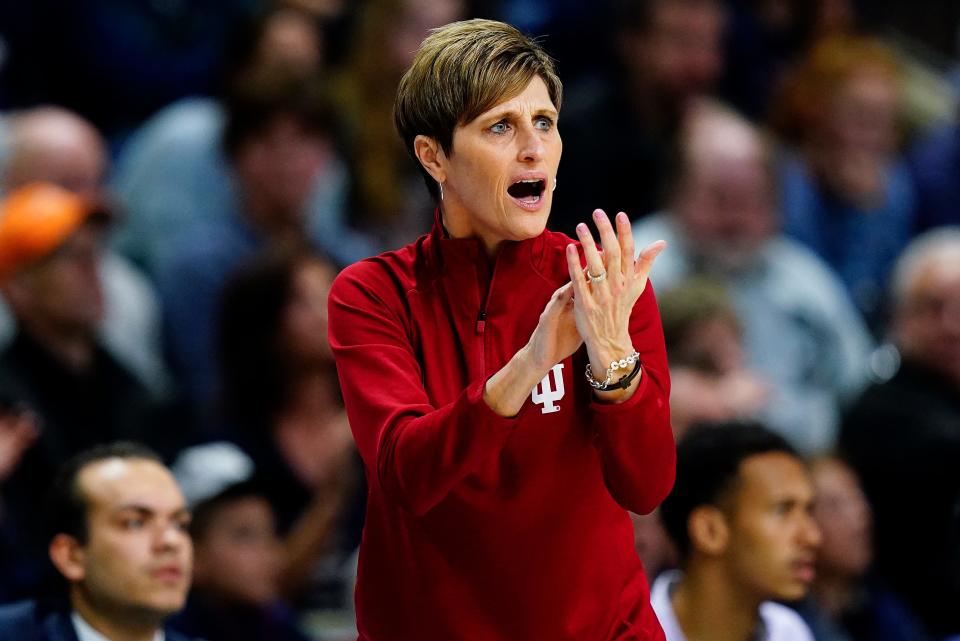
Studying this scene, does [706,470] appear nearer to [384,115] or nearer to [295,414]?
[295,414]

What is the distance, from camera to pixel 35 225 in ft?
18.5

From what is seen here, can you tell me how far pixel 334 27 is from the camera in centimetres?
740

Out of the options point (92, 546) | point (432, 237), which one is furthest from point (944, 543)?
point (432, 237)

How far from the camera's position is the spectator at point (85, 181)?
20.4ft

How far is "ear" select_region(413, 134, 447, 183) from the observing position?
286 centimetres

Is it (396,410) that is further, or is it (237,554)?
(237,554)

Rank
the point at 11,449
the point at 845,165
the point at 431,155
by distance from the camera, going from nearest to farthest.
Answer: the point at 431,155 → the point at 11,449 → the point at 845,165

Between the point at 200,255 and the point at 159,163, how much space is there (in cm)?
63

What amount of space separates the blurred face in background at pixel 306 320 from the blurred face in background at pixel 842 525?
5.76ft

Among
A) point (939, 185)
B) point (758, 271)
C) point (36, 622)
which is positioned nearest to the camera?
point (36, 622)

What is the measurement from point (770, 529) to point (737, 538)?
0.09m

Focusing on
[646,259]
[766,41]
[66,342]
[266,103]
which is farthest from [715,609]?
[766,41]

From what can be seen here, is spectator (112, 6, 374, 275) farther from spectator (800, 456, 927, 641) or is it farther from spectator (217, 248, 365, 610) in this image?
spectator (800, 456, 927, 641)

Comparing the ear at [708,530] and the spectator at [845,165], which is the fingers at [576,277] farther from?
the spectator at [845,165]
